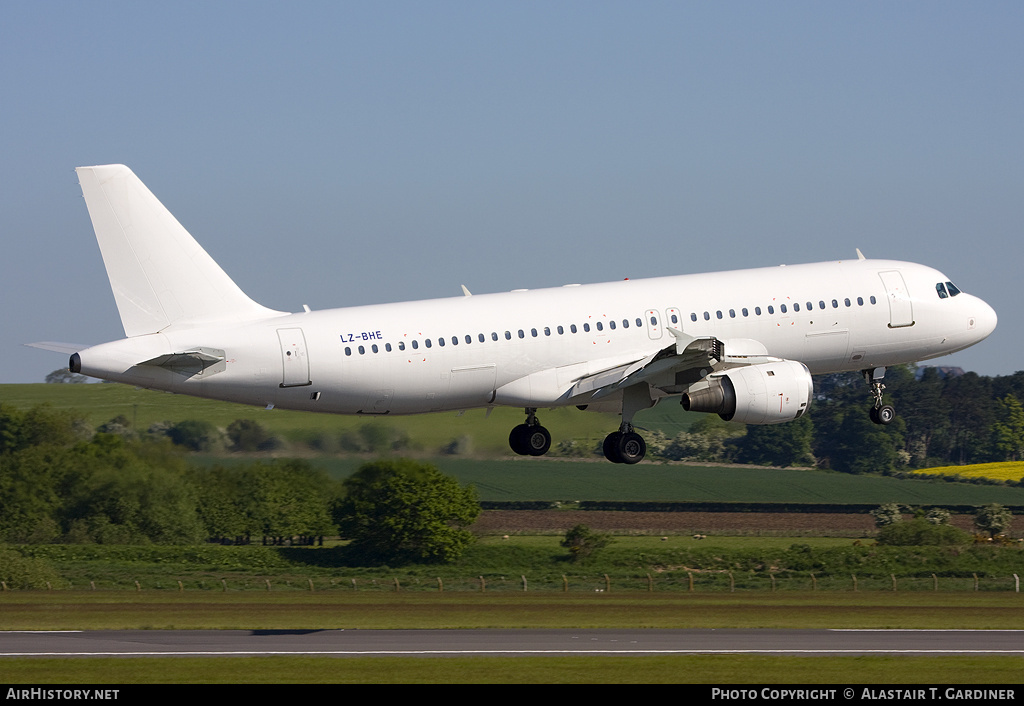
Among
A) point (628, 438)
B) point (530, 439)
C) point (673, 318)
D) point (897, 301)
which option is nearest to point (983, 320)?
point (897, 301)

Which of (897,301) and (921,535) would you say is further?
(921,535)

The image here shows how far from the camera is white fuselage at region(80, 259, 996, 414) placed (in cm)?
4641

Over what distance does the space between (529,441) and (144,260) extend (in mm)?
15528

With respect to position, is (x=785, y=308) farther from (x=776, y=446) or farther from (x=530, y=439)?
(x=776, y=446)

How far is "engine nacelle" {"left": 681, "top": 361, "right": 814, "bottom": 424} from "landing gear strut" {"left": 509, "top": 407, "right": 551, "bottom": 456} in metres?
5.93

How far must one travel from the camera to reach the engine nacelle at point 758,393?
50.3 m

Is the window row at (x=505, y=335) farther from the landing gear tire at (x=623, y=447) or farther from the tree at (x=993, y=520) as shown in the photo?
the tree at (x=993, y=520)

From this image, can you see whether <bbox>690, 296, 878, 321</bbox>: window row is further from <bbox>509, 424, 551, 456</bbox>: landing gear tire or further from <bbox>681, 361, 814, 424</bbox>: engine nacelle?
<bbox>509, 424, 551, 456</bbox>: landing gear tire

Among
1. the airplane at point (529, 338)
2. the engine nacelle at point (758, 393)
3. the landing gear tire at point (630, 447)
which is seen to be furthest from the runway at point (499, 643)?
the engine nacelle at point (758, 393)

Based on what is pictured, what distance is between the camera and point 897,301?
54.4m

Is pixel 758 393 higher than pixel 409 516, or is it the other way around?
pixel 758 393

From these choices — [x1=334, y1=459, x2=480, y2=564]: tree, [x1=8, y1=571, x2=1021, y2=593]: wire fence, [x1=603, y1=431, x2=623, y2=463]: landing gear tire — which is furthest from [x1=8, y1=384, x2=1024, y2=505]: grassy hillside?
[x1=603, y1=431, x2=623, y2=463]: landing gear tire

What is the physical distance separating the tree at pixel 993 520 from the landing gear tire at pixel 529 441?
65202 millimetres
